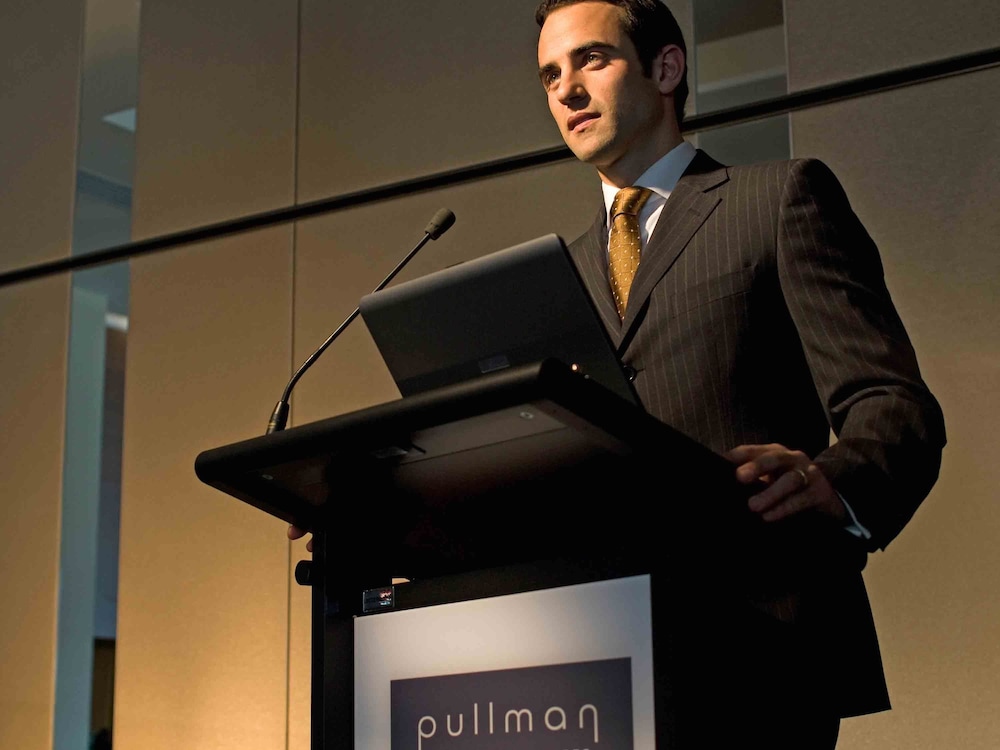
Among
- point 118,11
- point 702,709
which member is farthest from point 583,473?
point 118,11

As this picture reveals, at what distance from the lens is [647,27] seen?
1.90 metres

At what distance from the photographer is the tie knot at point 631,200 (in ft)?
5.92

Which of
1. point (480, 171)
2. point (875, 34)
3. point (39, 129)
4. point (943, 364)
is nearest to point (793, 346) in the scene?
point (943, 364)

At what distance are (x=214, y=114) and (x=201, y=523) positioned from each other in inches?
49.9

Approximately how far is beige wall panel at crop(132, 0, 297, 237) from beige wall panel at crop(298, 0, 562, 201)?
9 cm

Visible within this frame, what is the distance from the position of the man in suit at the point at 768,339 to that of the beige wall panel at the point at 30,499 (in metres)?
2.70

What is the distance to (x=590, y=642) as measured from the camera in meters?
1.20

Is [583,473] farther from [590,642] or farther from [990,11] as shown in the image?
[990,11]

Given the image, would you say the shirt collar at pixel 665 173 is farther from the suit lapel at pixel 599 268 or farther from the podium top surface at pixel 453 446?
the podium top surface at pixel 453 446

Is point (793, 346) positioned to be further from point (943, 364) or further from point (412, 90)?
point (412, 90)

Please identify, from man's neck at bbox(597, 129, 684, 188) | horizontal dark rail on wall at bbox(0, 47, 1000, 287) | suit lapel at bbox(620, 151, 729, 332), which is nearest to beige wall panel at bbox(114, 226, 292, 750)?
horizontal dark rail on wall at bbox(0, 47, 1000, 287)

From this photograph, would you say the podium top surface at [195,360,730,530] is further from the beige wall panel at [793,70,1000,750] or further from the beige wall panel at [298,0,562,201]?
the beige wall panel at [298,0,562,201]

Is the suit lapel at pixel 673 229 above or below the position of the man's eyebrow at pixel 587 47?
below

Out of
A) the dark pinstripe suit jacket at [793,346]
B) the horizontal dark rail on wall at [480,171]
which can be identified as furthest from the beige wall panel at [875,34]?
the dark pinstripe suit jacket at [793,346]
